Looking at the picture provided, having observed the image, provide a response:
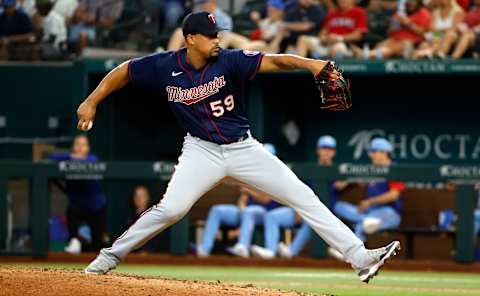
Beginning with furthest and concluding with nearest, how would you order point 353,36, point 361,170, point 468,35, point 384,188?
point 353,36
point 468,35
point 384,188
point 361,170

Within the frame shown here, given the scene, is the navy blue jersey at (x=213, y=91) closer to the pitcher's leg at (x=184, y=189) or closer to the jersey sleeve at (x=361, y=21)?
the pitcher's leg at (x=184, y=189)

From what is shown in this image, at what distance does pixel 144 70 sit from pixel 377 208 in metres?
5.73

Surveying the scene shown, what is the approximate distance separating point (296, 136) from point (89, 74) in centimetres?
301

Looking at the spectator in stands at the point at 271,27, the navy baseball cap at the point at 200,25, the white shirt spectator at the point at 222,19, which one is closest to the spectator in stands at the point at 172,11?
the white shirt spectator at the point at 222,19

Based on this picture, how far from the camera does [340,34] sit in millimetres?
14078

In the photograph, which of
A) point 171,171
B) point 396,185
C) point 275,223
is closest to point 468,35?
point 396,185

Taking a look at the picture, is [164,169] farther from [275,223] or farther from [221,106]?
[221,106]

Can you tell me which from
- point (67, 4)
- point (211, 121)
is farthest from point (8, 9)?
point (211, 121)

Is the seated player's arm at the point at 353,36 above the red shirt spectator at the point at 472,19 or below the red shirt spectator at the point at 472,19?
below

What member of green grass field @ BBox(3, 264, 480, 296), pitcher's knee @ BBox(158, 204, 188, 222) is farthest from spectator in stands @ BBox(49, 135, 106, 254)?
pitcher's knee @ BBox(158, 204, 188, 222)

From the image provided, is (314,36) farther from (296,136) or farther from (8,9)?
(8,9)

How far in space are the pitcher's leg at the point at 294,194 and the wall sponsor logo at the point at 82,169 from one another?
5.82m

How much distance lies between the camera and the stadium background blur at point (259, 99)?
14375 millimetres

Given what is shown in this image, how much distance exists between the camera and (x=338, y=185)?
Answer: 40.7ft
